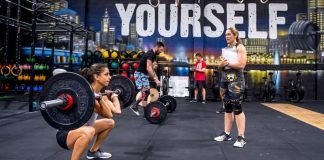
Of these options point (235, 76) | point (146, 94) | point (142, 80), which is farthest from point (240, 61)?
point (146, 94)

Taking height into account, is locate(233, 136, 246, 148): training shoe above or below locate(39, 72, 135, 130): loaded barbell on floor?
below

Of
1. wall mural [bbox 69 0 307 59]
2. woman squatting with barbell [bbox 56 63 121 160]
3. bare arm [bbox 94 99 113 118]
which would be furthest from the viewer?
wall mural [bbox 69 0 307 59]

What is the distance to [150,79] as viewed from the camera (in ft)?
18.2

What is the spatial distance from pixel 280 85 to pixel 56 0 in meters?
7.20

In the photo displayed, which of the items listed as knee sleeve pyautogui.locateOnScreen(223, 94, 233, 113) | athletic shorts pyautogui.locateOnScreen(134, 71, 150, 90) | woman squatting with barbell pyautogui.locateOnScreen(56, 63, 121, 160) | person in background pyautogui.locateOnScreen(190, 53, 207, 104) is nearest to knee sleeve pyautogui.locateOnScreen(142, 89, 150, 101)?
athletic shorts pyautogui.locateOnScreen(134, 71, 150, 90)

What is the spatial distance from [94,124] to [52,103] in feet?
2.78

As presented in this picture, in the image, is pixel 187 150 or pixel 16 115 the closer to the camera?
pixel 187 150

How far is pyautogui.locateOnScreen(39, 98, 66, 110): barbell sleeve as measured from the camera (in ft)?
6.34

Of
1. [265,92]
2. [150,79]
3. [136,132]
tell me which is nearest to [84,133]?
[136,132]

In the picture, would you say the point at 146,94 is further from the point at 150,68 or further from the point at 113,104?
the point at 113,104

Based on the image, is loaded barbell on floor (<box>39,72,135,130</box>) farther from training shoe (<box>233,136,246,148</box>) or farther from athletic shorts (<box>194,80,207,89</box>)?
athletic shorts (<box>194,80,207,89</box>)

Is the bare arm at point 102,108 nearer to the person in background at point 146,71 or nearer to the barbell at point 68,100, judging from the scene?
the barbell at point 68,100

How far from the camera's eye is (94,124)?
2809 millimetres

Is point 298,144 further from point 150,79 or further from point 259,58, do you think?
point 259,58
